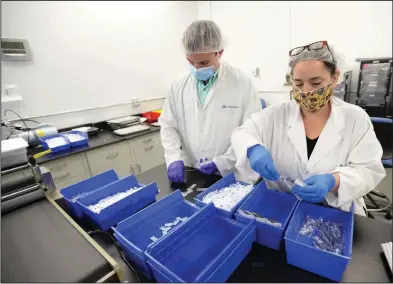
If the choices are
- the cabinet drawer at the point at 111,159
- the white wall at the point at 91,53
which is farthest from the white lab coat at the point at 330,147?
the cabinet drawer at the point at 111,159

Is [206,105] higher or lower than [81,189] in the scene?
higher

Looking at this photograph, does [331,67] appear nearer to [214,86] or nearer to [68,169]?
[214,86]

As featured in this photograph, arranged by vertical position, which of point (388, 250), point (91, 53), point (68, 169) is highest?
point (91, 53)

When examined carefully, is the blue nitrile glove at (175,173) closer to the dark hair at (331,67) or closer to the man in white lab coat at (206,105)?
the man in white lab coat at (206,105)

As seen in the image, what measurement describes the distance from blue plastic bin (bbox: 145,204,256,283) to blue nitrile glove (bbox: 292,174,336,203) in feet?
0.87

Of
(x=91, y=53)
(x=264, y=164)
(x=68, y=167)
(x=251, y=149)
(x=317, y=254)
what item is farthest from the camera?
(x=91, y=53)

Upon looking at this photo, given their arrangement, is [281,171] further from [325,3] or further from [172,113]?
[325,3]

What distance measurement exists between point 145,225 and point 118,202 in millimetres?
169

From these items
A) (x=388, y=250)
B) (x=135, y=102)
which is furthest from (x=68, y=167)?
(x=388, y=250)

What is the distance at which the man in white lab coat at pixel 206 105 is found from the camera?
4.71ft

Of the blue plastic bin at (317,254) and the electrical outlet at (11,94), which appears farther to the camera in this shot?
the electrical outlet at (11,94)

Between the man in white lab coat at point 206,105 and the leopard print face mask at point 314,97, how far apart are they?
494mm

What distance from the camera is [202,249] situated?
31.1 inches

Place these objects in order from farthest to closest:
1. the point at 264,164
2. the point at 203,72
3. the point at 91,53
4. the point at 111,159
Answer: the point at 91,53 → the point at 111,159 → the point at 203,72 → the point at 264,164
